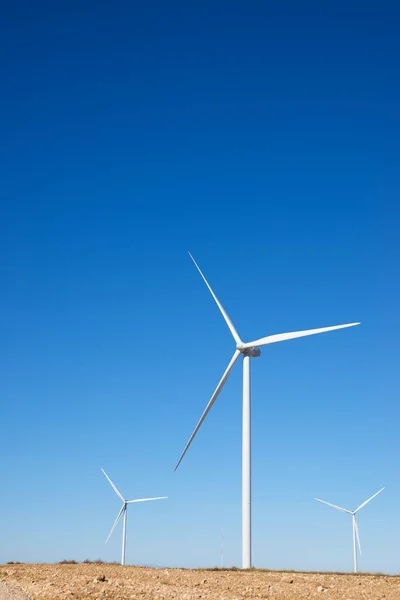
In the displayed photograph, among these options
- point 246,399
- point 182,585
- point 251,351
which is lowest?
point 182,585

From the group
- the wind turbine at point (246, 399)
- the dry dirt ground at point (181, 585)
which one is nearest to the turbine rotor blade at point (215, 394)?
the wind turbine at point (246, 399)

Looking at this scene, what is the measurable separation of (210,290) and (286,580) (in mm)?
43317

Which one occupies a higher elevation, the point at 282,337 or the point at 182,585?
the point at 282,337

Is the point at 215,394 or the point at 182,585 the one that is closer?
the point at 182,585

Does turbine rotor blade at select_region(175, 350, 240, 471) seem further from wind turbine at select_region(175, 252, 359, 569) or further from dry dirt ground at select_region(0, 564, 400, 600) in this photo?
dry dirt ground at select_region(0, 564, 400, 600)

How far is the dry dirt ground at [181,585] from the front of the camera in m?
27.5

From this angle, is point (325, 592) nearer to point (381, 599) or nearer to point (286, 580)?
point (381, 599)

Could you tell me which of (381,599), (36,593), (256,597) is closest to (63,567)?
(36,593)

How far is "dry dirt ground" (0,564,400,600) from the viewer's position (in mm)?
27453

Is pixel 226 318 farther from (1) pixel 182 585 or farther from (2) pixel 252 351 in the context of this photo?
(1) pixel 182 585

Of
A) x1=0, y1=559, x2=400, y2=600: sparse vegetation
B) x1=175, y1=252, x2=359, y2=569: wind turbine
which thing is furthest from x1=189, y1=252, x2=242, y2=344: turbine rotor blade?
x1=0, y1=559, x2=400, y2=600: sparse vegetation

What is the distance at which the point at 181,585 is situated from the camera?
3070cm

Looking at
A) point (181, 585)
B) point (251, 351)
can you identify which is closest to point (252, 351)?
point (251, 351)

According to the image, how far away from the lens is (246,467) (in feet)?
184
